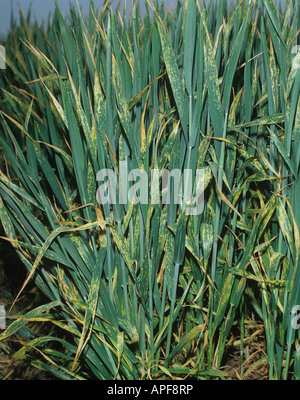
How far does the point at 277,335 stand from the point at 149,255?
0.26 metres

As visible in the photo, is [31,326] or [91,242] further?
[31,326]

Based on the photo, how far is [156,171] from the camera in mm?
701

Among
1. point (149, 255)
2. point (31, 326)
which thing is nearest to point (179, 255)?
point (149, 255)

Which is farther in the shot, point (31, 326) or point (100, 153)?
point (31, 326)

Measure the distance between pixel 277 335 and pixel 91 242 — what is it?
0.36 m

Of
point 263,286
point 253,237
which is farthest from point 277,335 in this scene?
point 253,237

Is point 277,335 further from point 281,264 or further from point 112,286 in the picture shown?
point 112,286

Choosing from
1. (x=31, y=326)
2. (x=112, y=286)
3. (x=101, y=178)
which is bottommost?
(x=31, y=326)

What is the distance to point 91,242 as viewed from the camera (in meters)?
0.77

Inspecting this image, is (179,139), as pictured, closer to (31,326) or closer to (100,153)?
(100,153)

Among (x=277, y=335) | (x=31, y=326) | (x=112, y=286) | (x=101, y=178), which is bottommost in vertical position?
(x=31, y=326)

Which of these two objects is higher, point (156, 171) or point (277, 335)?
point (156, 171)

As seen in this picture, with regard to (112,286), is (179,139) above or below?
above

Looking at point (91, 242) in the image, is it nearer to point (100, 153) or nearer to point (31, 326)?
point (100, 153)
